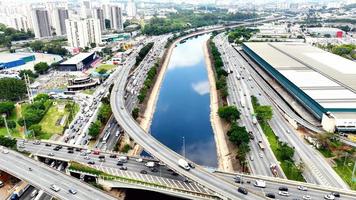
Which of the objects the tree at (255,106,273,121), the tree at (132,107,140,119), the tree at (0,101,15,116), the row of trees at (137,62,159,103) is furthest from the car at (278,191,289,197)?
the tree at (0,101,15,116)

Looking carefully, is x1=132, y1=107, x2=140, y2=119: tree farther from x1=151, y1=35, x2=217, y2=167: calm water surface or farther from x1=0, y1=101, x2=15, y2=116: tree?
x1=0, y1=101, x2=15, y2=116: tree

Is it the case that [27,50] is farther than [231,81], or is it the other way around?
[27,50]

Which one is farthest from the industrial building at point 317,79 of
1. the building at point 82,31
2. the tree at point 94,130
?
the building at point 82,31

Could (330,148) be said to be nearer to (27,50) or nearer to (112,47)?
(112,47)

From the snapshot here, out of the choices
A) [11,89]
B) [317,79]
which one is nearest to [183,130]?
[317,79]

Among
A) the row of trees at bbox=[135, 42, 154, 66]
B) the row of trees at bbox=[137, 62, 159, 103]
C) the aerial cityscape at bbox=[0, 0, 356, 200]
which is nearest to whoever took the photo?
the aerial cityscape at bbox=[0, 0, 356, 200]

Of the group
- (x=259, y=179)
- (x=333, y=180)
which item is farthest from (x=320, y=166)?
(x=259, y=179)

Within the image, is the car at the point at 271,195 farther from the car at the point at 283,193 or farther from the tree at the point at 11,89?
the tree at the point at 11,89
